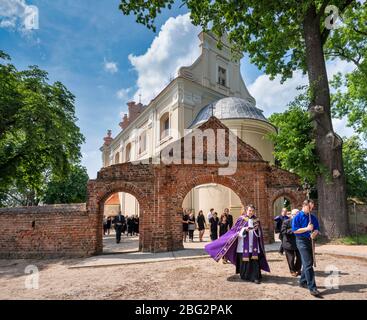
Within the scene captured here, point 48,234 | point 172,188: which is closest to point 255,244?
point 172,188

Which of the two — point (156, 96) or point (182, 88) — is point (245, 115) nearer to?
point (182, 88)

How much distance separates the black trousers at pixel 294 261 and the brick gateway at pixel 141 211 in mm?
5296

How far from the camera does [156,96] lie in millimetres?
26203

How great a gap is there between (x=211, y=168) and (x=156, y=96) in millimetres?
15434

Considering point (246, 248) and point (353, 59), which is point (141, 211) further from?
point (353, 59)

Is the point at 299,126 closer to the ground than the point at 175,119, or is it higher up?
closer to the ground

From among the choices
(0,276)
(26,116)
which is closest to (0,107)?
(26,116)

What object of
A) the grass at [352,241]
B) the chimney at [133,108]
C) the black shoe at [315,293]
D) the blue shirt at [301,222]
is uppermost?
the chimney at [133,108]

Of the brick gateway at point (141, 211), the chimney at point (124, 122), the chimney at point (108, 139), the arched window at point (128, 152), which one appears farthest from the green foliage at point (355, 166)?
the chimney at point (108, 139)

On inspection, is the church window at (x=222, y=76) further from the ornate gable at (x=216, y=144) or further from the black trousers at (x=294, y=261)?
the black trousers at (x=294, y=261)

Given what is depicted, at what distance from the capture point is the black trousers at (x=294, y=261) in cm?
726

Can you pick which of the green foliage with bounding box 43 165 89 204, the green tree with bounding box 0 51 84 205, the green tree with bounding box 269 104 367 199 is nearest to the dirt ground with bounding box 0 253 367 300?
the green tree with bounding box 269 104 367 199

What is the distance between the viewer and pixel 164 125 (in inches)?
1067

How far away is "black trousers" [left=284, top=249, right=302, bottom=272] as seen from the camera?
726cm
